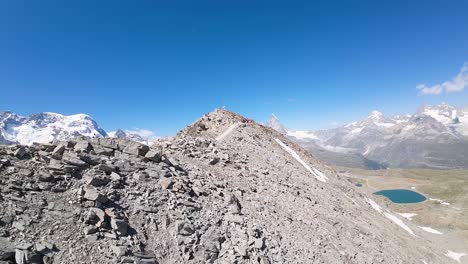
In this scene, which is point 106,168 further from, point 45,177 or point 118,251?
point 118,251

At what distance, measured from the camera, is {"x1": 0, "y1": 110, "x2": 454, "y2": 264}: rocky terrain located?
1691 cm

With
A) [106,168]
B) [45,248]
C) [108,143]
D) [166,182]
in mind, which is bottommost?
[45,248]

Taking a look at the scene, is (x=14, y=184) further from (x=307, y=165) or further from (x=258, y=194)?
(x=307, y=165)


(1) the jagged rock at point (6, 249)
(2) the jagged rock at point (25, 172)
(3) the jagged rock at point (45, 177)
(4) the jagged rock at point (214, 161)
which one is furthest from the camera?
(4) the jagged rock at point (214, 161)

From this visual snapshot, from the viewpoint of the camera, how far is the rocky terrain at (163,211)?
55.5 feet

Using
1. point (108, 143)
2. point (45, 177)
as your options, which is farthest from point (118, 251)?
point (108, 143)

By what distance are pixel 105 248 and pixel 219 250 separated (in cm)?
774

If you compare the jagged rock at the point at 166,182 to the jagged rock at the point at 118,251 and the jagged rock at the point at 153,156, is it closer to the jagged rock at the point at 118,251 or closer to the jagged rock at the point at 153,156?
the jagged rock at the point at 153,156

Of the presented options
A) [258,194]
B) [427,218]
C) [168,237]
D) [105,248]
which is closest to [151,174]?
[168,237]

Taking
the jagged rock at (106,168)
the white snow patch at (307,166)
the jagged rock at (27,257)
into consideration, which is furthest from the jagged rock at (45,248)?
the white snow patch at (307,166)

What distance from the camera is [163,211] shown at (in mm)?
21719

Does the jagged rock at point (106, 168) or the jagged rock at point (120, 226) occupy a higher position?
the jagged rock at point (106, 168)

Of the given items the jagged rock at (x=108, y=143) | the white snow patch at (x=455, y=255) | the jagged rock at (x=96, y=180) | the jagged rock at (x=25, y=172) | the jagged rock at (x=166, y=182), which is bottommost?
the white snow patch at (x=455, y=255)

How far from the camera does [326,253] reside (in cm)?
2595
